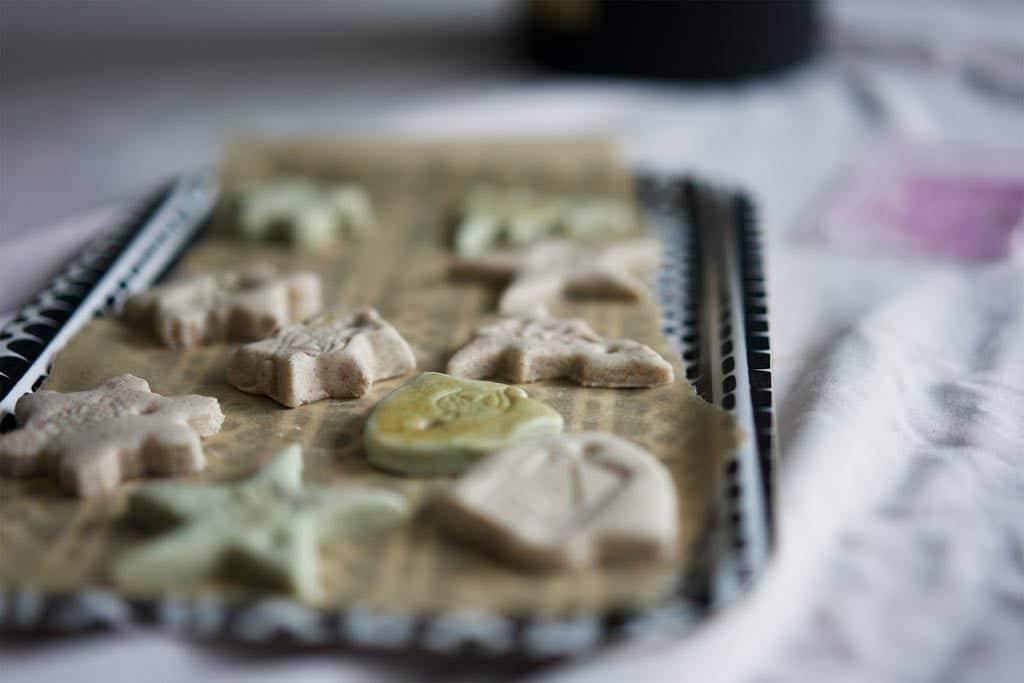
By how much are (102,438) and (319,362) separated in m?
0.18

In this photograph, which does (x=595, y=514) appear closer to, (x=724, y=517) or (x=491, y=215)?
(x=724, y=517)

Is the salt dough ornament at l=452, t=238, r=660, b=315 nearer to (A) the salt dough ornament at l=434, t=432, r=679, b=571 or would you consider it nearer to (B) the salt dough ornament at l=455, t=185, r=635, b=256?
(B) the salt dough ornament at l=455, t=185, r=635, b=256

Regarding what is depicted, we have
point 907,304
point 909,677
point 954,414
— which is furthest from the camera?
point 907,304

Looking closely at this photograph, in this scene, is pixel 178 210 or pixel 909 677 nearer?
pixel 909 677

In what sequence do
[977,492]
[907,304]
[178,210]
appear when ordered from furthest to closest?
[178,210]
[907,304]
[977,492]

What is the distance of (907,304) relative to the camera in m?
1.07

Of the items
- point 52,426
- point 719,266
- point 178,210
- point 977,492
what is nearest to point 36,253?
point 178,210

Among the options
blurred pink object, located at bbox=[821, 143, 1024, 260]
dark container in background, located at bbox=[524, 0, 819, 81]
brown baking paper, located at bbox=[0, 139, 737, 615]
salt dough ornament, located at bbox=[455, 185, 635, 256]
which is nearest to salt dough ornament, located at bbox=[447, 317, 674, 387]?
brown baking paper, located at bbox=[0, 139, 737, 615]

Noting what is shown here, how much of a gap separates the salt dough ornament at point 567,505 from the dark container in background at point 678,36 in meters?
1.00

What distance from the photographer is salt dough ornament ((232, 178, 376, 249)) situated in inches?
48.1

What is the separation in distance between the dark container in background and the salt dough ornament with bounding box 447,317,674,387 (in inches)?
31.7

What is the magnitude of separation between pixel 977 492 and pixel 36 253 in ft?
2.99

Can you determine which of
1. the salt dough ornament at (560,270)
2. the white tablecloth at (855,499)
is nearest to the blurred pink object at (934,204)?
the white tablecloth at (855,499)

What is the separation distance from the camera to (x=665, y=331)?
101cm
